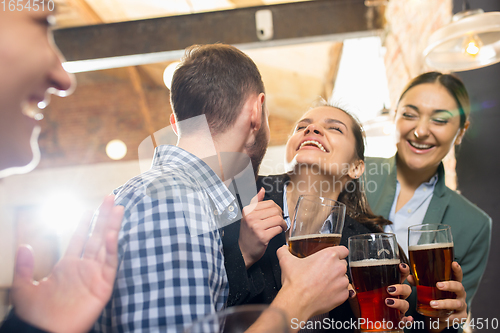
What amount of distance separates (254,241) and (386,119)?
1.92 m

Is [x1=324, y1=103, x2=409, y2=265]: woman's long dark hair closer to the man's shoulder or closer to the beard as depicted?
the beard

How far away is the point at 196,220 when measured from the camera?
0.75 m

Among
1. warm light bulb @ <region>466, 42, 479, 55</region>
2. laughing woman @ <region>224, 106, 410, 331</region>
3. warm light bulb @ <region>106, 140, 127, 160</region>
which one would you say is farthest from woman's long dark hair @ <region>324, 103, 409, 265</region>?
warm light bulb @ <region>106, 140, 127, 160</region>

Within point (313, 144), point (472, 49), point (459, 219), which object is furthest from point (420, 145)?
point (313, 144)

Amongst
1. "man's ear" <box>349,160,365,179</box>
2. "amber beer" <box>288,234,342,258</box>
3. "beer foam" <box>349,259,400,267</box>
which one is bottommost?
"beer foam" <box>349,259,400,267</box>

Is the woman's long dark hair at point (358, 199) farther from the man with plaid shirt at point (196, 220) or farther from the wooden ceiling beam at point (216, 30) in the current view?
the wooden ceiling beam at point (216, 30)

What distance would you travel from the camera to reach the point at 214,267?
743mm

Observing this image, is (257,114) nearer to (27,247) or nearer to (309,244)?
(309,244)

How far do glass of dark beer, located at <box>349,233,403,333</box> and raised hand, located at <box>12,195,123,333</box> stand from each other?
2.06 feet

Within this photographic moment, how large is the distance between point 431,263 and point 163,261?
0.74 metres

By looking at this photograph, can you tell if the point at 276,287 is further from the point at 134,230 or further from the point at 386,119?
the point at 386,119

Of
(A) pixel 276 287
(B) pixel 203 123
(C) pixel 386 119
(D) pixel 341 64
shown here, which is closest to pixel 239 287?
(A) pixel 276 287

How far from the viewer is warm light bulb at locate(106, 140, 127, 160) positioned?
6.66 meters

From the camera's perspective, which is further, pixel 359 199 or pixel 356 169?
pixel 359 199
